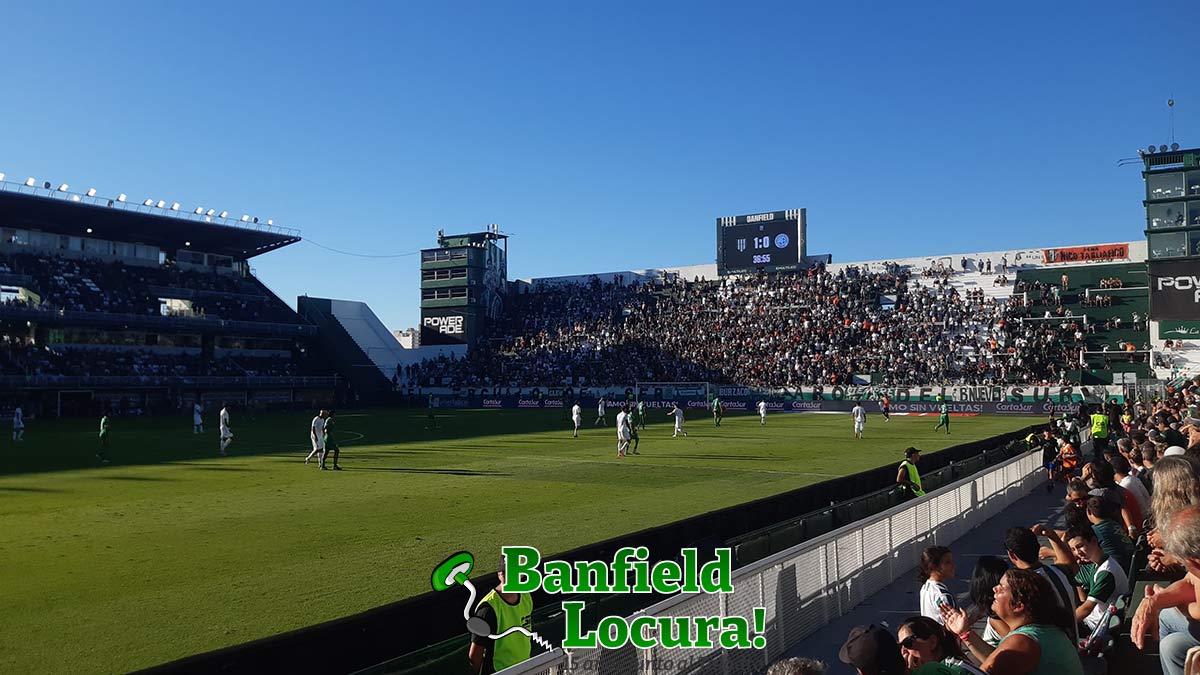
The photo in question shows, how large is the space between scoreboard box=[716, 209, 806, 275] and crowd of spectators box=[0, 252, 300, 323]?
42.8 metres

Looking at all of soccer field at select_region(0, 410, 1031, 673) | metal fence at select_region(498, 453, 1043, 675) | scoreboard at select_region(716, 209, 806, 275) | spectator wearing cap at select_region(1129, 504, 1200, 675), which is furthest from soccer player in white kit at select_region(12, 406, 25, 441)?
scoreboard at select_region(716, 209, 806, 275)

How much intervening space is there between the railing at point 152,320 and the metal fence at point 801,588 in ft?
203

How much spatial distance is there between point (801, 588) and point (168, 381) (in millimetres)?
62481

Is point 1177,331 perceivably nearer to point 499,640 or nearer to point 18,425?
point 499,640

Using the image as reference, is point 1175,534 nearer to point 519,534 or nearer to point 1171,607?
point 1171,607

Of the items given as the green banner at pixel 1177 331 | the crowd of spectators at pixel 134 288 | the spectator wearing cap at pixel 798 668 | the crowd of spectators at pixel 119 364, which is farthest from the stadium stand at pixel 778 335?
the spectator wearing cap at pixel 798 668

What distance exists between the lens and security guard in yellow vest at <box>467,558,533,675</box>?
631 cm

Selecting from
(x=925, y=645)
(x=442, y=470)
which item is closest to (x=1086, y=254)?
(x=442, y=470)

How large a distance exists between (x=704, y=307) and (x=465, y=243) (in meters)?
27.7

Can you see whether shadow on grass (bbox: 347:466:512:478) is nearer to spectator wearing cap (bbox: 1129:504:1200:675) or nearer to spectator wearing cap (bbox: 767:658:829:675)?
spectator wearing cap (bbox: 1129:504:1200:675)

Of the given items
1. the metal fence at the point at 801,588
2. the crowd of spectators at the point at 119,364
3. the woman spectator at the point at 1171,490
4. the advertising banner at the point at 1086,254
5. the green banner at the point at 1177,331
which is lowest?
the metal fence at the point at 801,588

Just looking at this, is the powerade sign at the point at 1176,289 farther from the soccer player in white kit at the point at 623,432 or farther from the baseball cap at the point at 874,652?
the baseball cap at the point at 874,652

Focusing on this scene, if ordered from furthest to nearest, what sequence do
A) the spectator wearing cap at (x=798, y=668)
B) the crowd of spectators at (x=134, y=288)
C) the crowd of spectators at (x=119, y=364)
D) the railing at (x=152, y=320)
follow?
the crowd of spectators at (x=134, y=288) < the railing at (x=152, y=320) < the crowd of spectators at (x=119, y=364) < the spectator wearing cap at (x=798, y=668)

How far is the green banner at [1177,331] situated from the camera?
52.1m
